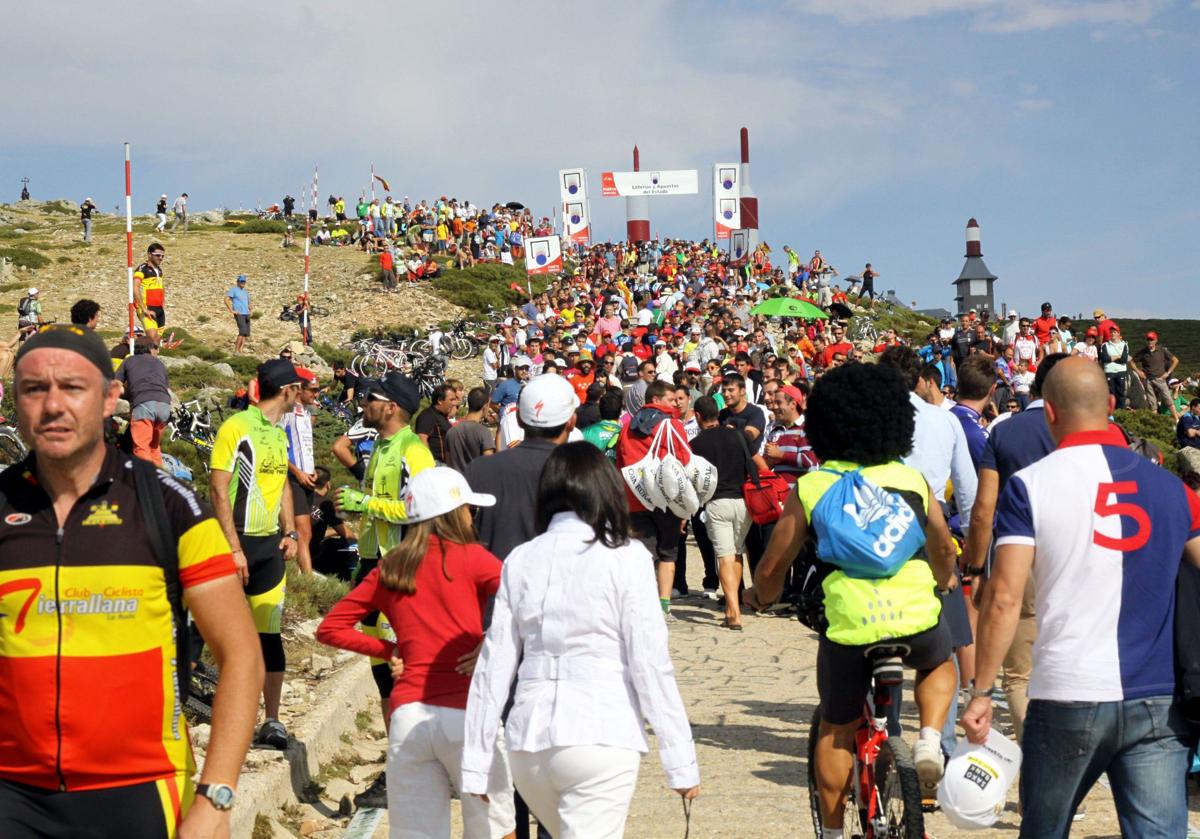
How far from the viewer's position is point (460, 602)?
15.7ft

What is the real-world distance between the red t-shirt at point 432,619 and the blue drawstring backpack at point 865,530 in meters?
1.18

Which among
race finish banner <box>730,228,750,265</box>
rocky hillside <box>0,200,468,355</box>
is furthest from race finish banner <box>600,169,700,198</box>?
rocky hillside <box>0,200,468,355</box>

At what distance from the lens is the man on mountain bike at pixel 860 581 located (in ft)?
15.5

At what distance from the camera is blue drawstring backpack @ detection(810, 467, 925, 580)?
4676 millimetres

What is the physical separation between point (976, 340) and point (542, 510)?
20980mm

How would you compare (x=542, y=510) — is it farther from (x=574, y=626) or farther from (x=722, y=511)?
(x=722, y=511)

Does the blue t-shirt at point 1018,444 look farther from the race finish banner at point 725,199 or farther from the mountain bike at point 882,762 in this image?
the race finish banner at point 725,199

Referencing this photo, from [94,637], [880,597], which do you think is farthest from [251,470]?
[94,637]

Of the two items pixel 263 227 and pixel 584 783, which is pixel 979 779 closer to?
pixel 584 783

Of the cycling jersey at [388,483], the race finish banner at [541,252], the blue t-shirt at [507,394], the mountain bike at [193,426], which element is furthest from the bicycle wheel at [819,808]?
the race finish banner at [541,252]

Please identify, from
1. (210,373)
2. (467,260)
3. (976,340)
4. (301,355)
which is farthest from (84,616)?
(467,260)

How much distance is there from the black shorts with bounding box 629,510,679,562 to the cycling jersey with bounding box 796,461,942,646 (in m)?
6.10

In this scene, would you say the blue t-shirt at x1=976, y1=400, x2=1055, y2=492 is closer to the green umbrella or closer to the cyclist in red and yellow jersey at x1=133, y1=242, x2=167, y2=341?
the cyclist in red and yellow jersey at x1=133, y1=242, x2=167, y2=341

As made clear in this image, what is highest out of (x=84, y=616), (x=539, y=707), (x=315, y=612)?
(x=84, y=616)
